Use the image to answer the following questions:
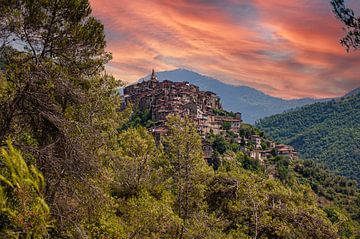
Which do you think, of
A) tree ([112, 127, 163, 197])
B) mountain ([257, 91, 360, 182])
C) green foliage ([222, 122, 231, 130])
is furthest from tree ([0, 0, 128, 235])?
mountain ([257, 91, 360, 182])

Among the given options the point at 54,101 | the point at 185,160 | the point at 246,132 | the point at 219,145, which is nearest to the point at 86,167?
the point at 54,101

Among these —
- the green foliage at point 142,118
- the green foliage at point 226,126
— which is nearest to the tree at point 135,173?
the green foliage at point 142,118

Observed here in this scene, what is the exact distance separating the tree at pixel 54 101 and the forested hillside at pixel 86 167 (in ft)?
0.11

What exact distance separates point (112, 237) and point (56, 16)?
25.8ft

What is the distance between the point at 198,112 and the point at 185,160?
3402 inches

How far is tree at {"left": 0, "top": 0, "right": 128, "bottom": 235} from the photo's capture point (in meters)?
8.67

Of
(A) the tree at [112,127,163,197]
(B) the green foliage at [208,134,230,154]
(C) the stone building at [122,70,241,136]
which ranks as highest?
(C) the stone building at [122,70,241,136]

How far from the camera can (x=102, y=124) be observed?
1909cm

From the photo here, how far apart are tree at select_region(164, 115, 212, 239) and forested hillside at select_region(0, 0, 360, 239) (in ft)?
0.16

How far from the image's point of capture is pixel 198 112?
102m

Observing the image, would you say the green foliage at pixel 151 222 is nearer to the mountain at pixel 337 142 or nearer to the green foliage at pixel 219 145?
the green foliage at pixel 219 145

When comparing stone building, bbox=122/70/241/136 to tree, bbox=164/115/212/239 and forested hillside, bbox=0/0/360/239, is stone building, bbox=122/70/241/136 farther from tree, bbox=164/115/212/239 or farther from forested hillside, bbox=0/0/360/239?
tree, bbox=164/115/212/239

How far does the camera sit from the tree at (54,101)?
8.67 m

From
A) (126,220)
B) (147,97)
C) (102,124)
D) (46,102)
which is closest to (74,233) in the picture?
(46,102)
